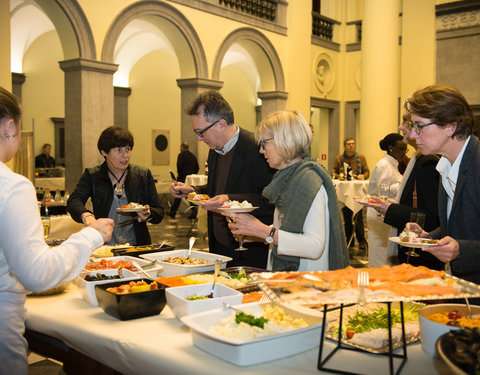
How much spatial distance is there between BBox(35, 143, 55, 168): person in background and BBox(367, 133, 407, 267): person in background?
985 cm

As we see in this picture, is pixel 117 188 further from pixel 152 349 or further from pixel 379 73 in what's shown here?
pixel 379 73

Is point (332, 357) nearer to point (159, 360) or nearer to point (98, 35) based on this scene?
point (159, 360)

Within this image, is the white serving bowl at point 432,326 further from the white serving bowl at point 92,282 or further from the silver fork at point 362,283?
the white serving bowl at point 92,282

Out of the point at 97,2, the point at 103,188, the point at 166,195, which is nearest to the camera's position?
the point at 103,188

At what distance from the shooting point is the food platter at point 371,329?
1642 mm

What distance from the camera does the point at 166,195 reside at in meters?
12.9

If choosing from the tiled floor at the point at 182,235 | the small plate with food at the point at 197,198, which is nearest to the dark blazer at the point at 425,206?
the small plate with food at the point at 197,198

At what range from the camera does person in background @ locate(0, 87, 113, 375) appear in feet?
5.02

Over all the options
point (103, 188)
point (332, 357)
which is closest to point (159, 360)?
point (332, 357)

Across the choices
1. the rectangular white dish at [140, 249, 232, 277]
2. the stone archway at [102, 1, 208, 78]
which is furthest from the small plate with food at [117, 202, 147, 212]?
the stone archway at [102, 1, 208, 78]

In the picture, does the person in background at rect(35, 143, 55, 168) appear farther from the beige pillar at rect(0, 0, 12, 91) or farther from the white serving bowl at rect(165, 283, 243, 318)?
the white serving bowl at rect(165, 283, 243, 318)

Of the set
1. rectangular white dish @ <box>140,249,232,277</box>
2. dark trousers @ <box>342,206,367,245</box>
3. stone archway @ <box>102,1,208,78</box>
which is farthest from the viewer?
stone archway @ <box>102,1,208,78</box>

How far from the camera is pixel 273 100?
13.5m

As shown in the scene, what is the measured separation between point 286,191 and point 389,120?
11280 mm
